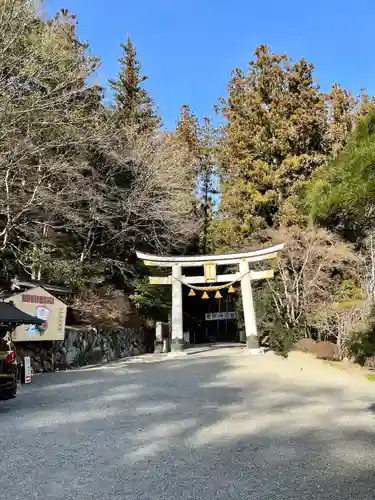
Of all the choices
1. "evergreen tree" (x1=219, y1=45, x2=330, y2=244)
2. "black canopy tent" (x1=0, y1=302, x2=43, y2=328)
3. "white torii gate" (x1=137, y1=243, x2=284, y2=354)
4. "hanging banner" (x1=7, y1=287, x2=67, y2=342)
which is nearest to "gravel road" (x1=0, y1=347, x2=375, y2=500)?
"black canopy tent" (x1=0, y1=302, x2=43, y2=328)

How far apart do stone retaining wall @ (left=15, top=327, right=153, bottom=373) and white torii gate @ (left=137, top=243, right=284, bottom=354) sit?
2052 mm

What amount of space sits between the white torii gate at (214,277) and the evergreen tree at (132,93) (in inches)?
333

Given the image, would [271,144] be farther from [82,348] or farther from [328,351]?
[82,348]

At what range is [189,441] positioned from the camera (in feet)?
14.7

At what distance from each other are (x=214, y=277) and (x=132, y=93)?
41.8 feet

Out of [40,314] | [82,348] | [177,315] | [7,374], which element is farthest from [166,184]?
[7,374]

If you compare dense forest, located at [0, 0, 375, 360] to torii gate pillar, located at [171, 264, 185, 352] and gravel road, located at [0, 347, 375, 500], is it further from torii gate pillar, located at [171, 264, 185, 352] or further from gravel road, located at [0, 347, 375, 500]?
gravel road, located at [0, 347, 375, 500]

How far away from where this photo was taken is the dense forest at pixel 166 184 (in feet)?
36.1

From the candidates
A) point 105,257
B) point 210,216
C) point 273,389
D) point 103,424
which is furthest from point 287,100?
point 103,424

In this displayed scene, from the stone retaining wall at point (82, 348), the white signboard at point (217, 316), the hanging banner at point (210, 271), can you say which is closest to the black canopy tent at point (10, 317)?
the stone retaining wall at point (82, 348)

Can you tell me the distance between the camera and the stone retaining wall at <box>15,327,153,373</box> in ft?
36.3

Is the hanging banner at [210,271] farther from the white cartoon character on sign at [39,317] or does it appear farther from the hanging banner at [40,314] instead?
the white cartoon character on sign at [39,317]

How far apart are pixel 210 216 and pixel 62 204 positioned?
43.3 feet

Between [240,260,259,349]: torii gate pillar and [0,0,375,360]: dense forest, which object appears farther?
[240,260,259,349]: torii gate pillar
